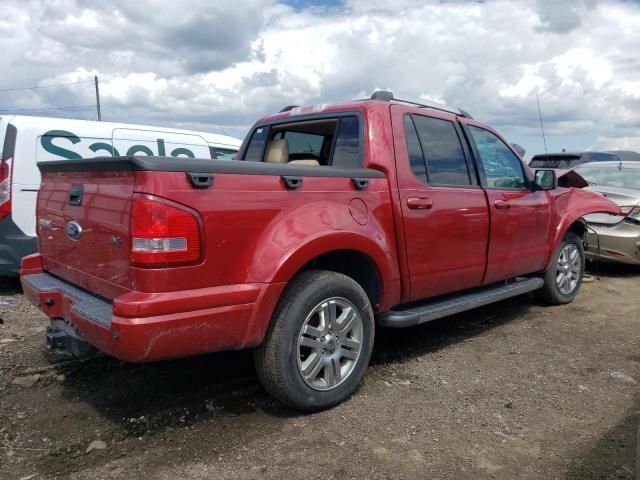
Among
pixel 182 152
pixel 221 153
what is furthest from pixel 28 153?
pixel 221 153

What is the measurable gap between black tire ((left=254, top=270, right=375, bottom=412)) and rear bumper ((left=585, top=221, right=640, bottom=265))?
5131mm

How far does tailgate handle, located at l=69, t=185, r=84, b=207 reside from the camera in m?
3.22

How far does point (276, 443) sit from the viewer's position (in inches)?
118

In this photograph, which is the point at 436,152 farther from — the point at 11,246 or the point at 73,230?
the point at 11,246

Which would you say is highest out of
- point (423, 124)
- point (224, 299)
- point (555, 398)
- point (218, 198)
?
point (423, 124)

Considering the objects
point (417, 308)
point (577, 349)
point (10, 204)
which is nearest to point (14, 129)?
point (10, 204)

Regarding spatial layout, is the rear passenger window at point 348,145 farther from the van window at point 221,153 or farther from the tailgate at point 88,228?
the van window at point 221,153

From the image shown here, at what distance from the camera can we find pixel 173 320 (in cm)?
272

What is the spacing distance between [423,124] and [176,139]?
442 cm

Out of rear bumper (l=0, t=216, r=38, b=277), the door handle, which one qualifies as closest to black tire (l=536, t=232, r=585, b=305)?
the door handle

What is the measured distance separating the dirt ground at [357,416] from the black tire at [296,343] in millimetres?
140

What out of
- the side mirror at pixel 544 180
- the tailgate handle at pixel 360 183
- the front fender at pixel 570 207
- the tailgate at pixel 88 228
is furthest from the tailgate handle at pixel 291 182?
the front fender at pixel 570 207

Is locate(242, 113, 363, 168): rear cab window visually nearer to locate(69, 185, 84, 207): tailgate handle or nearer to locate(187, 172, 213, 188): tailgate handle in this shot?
locate(187, 172, 213, 188): tailgate handle

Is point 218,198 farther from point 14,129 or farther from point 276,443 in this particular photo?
point 14,129
